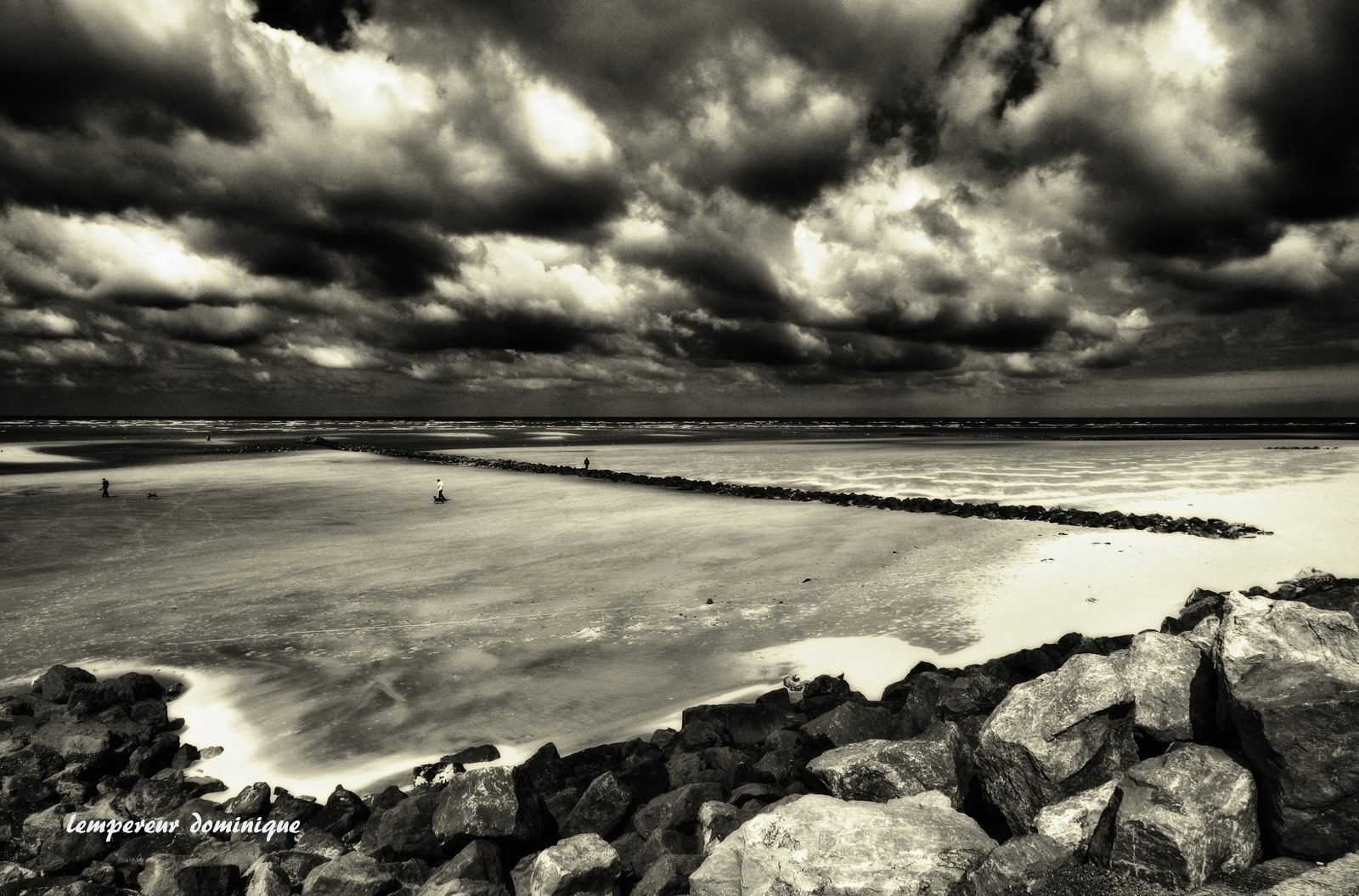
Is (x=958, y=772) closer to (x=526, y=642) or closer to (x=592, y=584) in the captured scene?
(x=526, y=642)

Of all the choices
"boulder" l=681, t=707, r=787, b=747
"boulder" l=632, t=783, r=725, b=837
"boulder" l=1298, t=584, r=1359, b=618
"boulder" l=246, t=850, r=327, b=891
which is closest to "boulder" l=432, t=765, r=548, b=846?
"boulder" l=246, t=850, r=327, b=891

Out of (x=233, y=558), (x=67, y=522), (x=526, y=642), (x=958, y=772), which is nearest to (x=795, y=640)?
(x=526, y=642)

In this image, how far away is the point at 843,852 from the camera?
398 centimetres

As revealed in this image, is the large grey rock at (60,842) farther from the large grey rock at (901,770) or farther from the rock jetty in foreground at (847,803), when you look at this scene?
the large grey rock at (901,770)

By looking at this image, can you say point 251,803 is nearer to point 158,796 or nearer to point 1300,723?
point 158,796

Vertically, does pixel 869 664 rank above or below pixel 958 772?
below

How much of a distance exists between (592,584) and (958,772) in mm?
9371

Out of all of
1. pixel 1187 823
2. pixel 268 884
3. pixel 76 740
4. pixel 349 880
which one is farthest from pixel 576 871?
pixel 76 740

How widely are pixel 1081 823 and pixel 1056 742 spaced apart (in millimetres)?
680

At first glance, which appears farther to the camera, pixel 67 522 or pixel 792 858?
pixel 67 522

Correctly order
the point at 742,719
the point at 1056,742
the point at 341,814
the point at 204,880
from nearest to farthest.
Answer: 1. the point at 1056,742
2. the point at 204,880
3. the point at 341,814
4. the point at 742,719

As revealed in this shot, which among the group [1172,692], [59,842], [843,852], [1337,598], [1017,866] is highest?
[1172,692]

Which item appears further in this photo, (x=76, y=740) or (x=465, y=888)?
(x=76, y=740)

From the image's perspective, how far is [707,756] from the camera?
248 inches
